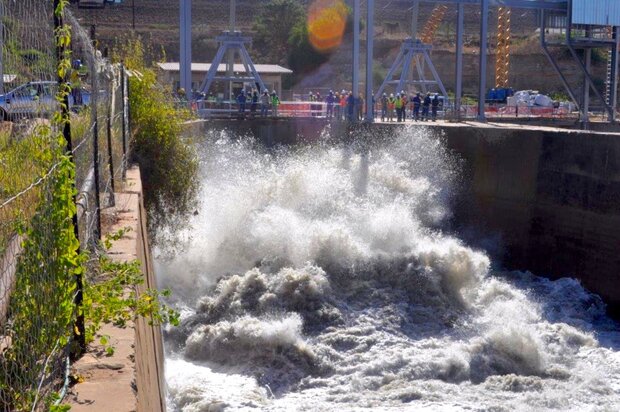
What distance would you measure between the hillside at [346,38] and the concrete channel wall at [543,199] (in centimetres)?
3476

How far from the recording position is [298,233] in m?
20.6

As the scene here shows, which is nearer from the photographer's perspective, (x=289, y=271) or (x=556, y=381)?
(x=556, y=381)

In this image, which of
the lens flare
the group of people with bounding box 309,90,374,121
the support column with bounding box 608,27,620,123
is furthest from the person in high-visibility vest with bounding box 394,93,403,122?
the lens flare

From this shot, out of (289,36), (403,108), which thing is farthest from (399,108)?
(289,36)

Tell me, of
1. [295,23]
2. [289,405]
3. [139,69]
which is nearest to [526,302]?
[289,405]

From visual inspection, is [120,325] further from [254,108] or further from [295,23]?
[295,23]

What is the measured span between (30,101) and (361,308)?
570 inches

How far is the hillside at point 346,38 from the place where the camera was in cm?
6619

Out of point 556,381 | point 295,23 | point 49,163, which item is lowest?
point 556,381

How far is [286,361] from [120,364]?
1042cm

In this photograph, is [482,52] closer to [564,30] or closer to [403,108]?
[564,30]

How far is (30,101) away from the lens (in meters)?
3.49

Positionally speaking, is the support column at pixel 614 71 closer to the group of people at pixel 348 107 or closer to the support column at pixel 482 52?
the support column at pixel 482 52

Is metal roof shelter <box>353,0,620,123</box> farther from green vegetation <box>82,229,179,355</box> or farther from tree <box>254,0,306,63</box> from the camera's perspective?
tree <box>254,0,306,63</box>
